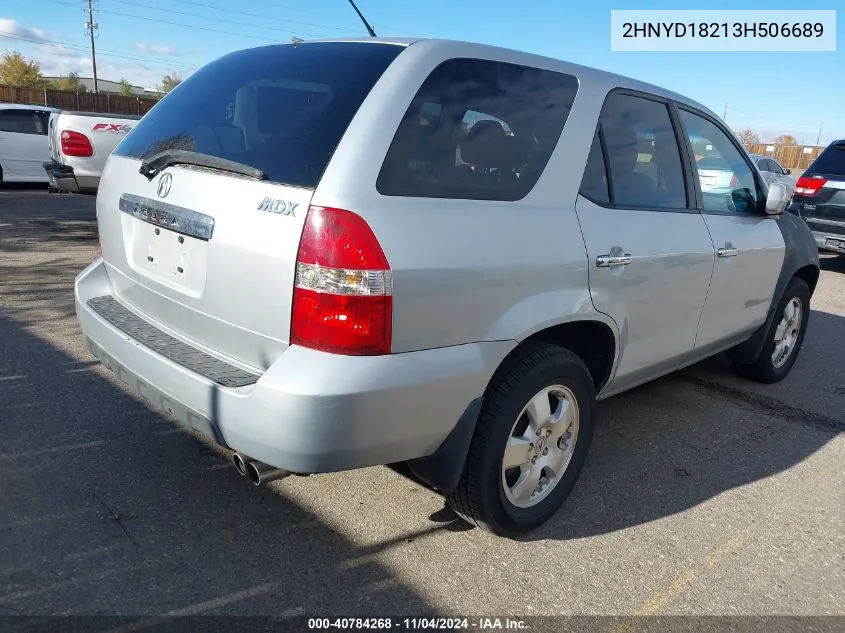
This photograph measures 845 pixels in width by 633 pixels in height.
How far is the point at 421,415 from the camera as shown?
2213 mm

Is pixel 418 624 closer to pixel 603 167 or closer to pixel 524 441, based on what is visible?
pixel 524 441

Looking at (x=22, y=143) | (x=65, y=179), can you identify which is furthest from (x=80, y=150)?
(x=22, y=143)

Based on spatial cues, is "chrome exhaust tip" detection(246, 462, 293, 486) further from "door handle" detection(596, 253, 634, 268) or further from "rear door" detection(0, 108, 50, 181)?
"rear door" detection(0, 108, 50, 181)

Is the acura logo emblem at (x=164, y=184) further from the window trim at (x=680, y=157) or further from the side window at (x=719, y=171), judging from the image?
the side window at (x=719, y=171)

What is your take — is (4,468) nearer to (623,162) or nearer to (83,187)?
Result: (623,162)

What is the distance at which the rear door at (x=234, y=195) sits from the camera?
2158 millimetres

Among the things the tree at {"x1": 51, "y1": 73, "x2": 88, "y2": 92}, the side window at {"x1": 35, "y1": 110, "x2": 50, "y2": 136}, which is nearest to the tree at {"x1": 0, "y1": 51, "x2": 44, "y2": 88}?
the tree at {"x1": 51, "y1": 73, "x2": 88, "y2": 92}

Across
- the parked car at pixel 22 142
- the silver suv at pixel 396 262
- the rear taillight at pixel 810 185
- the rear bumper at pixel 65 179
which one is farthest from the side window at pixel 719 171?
the parked car at pixel 22 142

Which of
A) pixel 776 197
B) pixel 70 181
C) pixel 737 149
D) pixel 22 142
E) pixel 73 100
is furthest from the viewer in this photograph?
pixel 73 100

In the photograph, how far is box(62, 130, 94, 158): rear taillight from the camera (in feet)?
27.5

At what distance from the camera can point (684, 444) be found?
3.79m

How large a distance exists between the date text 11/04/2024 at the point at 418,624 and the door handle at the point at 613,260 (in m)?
1.38

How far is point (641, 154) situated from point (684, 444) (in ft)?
5.32

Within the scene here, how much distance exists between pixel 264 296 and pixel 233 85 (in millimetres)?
1110
